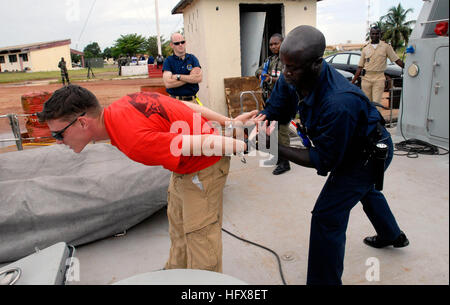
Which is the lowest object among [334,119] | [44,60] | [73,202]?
[73,202]

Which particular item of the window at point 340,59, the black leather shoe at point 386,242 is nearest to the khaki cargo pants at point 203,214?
the black leather shoe at point 386,242

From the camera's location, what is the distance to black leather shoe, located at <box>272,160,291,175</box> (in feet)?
15.3

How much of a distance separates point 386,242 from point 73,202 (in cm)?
272

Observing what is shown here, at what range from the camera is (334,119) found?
1.58m

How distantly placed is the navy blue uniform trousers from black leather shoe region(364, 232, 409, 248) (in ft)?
2.88

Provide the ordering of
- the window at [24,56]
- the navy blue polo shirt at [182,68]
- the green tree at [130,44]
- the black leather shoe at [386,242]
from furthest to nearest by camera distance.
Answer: the window at [24,56] → the green tree at [130,44] → the navy blue polo shirt at [182,68] → the black leather shoe at [386,242]

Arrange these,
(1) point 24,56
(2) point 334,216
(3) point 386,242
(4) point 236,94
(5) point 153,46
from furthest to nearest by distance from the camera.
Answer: (1) point 24,56, (5) point 153,46, (4) point 236,94, (3) point 386,242, (2) point 334,216

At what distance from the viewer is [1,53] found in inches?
2493

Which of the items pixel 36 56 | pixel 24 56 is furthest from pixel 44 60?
pixel 24 56

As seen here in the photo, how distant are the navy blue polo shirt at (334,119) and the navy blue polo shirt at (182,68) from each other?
135 inches

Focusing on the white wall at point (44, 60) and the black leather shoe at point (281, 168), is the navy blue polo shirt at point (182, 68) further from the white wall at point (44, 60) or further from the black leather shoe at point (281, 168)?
the white wall at point (44, 60)

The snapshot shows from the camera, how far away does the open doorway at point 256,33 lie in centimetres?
1045

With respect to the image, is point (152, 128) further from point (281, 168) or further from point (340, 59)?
point (340, 59)
